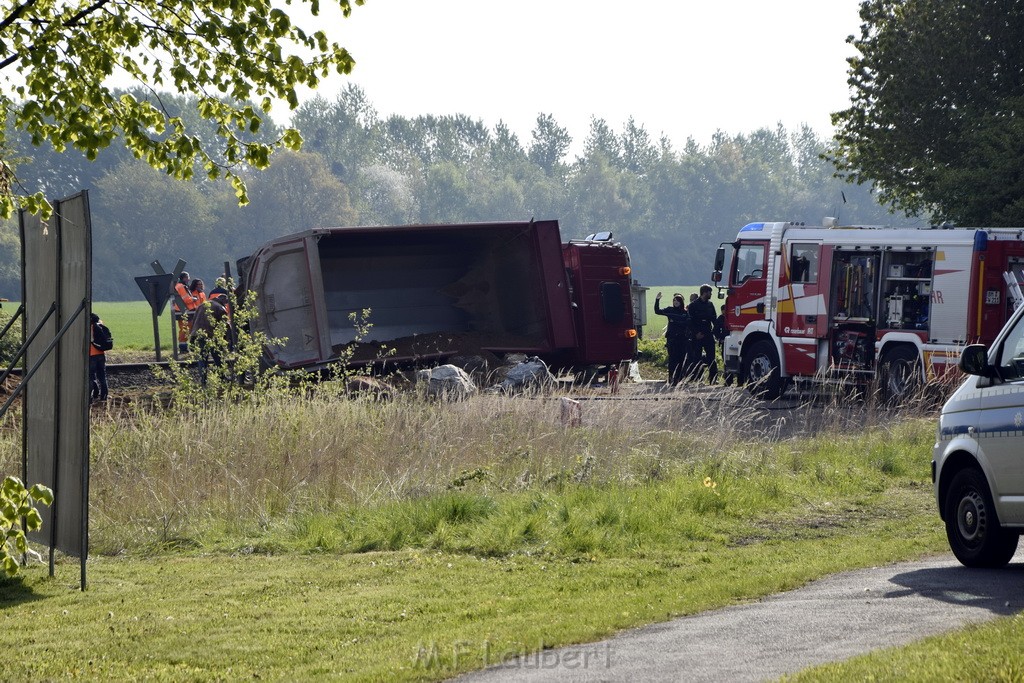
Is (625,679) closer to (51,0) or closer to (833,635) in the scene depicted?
(833,635)

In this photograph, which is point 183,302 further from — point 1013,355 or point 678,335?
point 1013,355

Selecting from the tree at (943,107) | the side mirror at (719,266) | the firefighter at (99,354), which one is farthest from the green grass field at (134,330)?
the tree at (943,107)

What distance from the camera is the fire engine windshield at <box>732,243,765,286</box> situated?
22.4m

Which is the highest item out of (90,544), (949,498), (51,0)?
(51,0)

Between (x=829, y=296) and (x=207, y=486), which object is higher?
(x=829, y=296)

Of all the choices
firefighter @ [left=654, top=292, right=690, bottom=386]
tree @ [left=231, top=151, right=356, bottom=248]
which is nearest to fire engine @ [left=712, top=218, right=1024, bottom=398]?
firefighter @ [left=654, top=292, right=690, bottom=386]

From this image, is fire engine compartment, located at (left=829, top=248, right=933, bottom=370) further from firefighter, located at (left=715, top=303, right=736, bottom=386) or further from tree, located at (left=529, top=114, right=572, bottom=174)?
tree, located at (left=529, top=114, right=572, bottom=174)

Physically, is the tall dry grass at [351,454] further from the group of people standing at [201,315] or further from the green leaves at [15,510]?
the green leaves at [15,510]

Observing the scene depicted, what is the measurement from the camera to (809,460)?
1295 centimetres

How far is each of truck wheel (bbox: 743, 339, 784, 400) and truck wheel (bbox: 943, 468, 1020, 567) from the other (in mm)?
13283

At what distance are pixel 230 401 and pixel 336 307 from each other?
7103 mm

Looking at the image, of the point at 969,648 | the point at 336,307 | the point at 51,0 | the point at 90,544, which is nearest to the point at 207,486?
the point at 90,544

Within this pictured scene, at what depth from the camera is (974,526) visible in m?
8.20

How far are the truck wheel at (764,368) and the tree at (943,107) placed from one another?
19.4 feet
